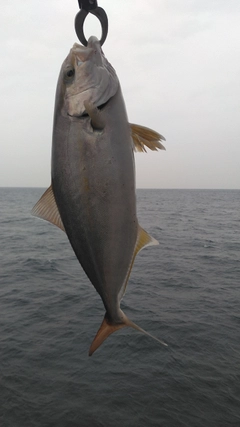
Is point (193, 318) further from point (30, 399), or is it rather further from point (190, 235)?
point (190, 235)

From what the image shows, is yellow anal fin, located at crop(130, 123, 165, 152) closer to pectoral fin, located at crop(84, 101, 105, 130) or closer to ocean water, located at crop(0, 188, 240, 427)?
pectoral fin, located at crop(84, 101, 105, 130)

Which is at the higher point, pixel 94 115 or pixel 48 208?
pixel 94 115

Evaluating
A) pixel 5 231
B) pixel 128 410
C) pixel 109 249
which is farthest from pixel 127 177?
pixel 5 231

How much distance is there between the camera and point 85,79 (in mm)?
2549

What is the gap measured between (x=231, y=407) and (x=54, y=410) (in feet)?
15.1

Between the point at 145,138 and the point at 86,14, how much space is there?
108 cm

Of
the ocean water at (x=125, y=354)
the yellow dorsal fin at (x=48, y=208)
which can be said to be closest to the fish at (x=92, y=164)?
the yellow dorsal fin at (x=48, y=208)

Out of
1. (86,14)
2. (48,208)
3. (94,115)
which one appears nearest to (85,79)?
(94,115)

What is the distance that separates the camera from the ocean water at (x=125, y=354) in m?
8.52

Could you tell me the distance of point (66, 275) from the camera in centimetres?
2009

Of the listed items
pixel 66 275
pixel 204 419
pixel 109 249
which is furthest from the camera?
pixel 66 275

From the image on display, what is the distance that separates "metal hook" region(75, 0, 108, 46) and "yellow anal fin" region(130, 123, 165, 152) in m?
0.78

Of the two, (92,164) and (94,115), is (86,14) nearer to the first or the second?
(94,115)

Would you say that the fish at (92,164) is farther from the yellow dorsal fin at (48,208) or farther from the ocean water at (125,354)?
the ocean water at (125,354)
